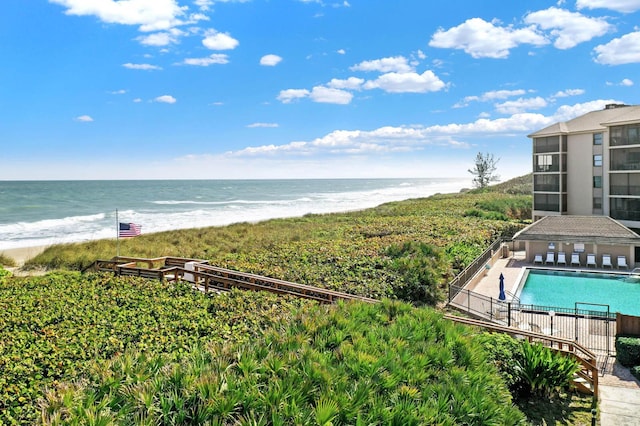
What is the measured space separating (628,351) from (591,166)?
77.0 ft

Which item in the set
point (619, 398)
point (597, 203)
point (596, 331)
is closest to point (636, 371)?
point (619, 398)

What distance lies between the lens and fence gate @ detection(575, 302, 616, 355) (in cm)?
1341

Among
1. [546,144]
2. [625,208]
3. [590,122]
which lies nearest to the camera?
[625,208]

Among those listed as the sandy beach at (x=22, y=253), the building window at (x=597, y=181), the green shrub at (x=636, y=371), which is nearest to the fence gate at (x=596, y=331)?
the green shrub at (x=636, y=371)

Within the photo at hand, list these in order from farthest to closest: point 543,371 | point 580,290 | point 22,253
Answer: point 22,253
point 580,290
point 543,371

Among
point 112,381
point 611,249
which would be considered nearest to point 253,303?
point 112,381

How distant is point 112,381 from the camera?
550 cm

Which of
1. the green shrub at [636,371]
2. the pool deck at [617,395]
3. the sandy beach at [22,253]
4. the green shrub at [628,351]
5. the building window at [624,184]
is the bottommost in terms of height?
the pool deck at [617,395]

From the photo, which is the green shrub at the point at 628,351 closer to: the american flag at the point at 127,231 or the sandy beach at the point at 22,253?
the american flag at the point at 127,231

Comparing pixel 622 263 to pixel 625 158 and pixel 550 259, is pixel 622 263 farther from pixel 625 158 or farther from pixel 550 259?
pixel 625 158

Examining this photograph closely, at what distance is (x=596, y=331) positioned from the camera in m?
14.3

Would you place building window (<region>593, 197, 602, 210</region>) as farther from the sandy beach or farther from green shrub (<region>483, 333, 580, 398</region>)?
the sandy beach

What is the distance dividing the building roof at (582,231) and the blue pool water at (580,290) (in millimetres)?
2321

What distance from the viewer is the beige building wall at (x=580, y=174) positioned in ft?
103
